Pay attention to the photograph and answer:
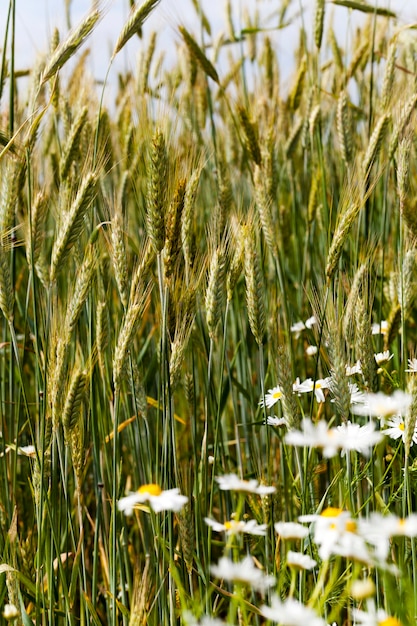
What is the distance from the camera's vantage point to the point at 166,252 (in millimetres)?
1169

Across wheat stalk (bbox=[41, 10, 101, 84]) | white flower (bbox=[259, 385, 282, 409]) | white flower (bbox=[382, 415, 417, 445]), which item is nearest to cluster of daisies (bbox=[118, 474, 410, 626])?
white flower (bbox=[382, 415, 417, 445])

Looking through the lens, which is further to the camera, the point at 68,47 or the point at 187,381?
the point at 187,381

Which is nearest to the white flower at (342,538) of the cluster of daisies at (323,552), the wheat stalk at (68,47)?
the cluster of daisies at (323,552)

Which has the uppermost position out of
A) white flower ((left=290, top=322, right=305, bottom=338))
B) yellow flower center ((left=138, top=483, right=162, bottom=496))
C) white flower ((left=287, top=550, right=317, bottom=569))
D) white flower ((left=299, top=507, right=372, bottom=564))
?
white flower ((left=290, top=322, right=305, bottom=338))

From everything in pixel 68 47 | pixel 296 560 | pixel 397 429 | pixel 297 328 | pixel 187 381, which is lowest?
pixel 296 560

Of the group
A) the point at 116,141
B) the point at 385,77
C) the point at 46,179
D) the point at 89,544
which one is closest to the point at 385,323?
the point at 385,77

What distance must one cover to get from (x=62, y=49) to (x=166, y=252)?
0.41m

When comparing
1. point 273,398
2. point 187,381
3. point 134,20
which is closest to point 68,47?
point 134,20

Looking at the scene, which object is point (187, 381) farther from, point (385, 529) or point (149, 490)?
point (385, 529)

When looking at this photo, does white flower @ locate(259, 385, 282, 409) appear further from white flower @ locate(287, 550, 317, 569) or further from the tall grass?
white flower @ locate(287, 550, 317, 569)

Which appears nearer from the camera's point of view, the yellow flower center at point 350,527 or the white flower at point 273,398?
the yellow flower center at point 350,527

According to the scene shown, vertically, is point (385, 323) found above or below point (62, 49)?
below

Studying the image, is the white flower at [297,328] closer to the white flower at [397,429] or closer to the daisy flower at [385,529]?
the white flower at [397,429]

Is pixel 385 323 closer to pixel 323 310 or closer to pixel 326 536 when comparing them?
pixel 323 310
